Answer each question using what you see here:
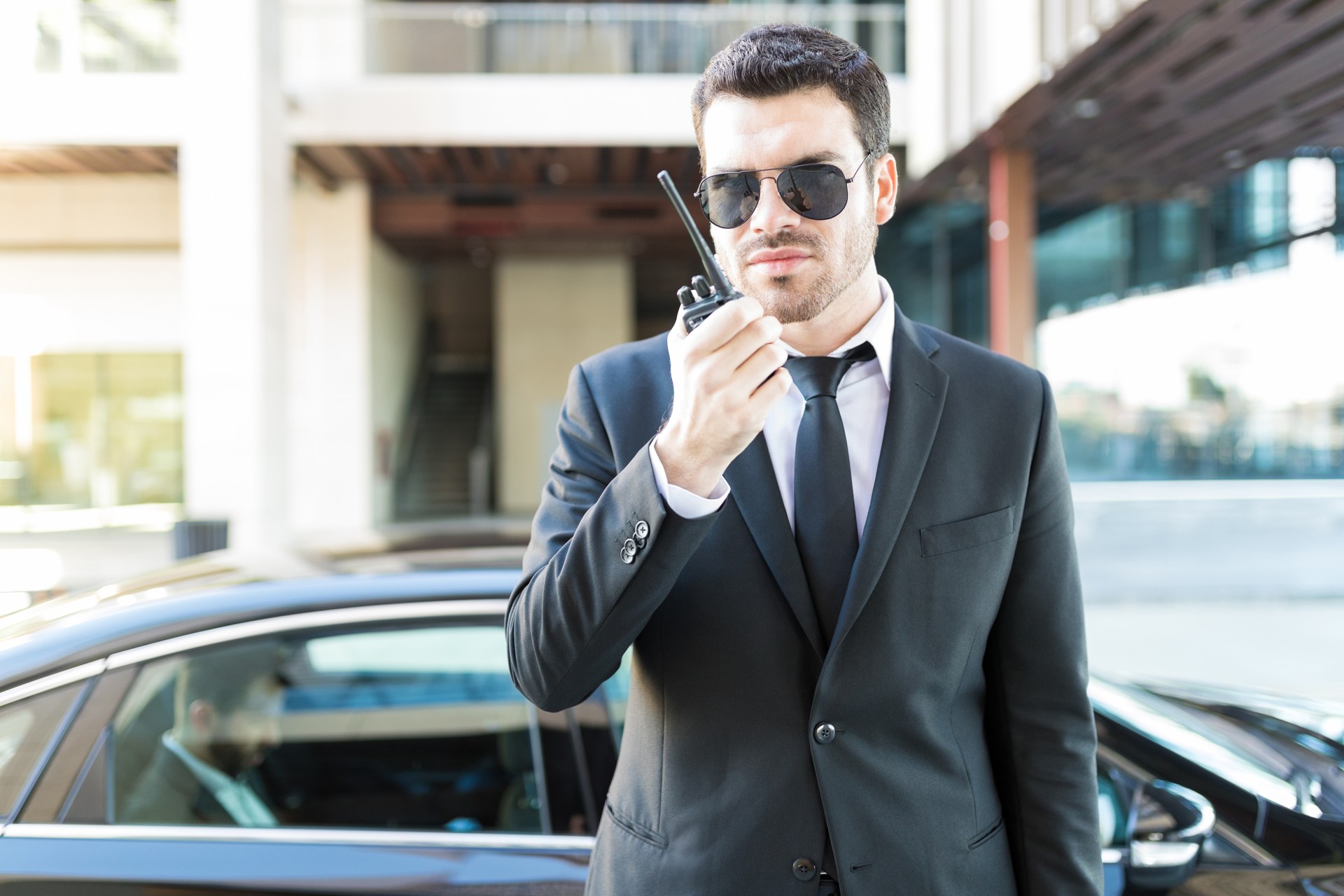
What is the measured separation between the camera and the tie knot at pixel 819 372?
141cm

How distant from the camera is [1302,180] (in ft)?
35.5

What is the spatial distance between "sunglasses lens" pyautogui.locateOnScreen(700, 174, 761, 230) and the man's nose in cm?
1

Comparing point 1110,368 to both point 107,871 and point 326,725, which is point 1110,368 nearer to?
point 326,725

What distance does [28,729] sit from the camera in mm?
2002

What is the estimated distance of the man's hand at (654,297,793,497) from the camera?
41.9 inches

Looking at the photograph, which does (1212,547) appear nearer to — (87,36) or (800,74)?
(800,74)

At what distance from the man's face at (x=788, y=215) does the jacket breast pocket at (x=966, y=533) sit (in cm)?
32

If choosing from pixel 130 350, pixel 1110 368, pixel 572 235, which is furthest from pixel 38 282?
pixel 1110 368

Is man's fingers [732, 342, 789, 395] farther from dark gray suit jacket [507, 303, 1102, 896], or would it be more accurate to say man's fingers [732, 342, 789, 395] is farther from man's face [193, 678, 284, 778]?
man's face [193, 678, 284, 778]

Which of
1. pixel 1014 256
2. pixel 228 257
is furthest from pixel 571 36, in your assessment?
pixel 1014 256

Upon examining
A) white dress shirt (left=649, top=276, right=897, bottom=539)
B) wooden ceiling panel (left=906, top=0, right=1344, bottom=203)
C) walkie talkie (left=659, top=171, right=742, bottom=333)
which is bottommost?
white dress shirt (left=649, top=276, right=897, bottom=539)

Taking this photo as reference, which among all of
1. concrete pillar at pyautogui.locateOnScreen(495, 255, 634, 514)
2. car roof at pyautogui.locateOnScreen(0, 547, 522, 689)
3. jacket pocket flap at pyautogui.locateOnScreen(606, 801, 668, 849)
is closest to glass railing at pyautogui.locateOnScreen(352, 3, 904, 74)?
concrete pillar at pyautogui.locateOnScreen(495, 255, 634, 514)

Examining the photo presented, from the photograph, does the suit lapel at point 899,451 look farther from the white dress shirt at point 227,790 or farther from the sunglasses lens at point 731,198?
the white dress shirt at point 227,790

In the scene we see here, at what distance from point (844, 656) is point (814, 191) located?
0.57 meters
